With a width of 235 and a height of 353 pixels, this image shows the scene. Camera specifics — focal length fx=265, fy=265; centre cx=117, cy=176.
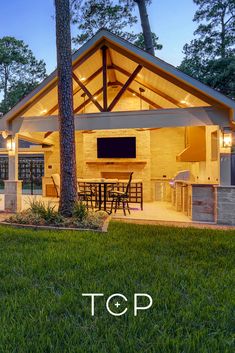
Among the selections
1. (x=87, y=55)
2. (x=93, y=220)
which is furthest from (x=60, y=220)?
(x=87, y=55)

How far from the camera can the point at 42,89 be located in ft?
26.4

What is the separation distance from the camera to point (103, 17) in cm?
1552

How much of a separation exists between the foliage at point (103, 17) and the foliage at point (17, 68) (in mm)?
12375

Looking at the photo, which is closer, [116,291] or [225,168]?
[116,291]

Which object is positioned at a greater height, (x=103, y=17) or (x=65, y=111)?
(x=103, y=17)

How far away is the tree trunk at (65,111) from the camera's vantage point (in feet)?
22.9

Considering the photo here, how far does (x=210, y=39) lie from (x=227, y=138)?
14.5m

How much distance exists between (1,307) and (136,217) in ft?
18.3

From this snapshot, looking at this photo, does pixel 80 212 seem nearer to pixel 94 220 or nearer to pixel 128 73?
pixel 94 220

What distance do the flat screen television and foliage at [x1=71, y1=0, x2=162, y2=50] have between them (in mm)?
6940

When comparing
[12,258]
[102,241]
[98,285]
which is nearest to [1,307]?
[98,285]

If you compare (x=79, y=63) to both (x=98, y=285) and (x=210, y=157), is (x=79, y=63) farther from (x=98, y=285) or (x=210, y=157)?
(x=98, y=285)

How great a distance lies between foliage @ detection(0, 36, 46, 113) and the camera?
88.1ft

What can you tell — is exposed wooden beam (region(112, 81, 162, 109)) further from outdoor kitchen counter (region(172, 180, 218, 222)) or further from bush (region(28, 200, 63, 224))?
bush (region(28, 200, 63, 224))
